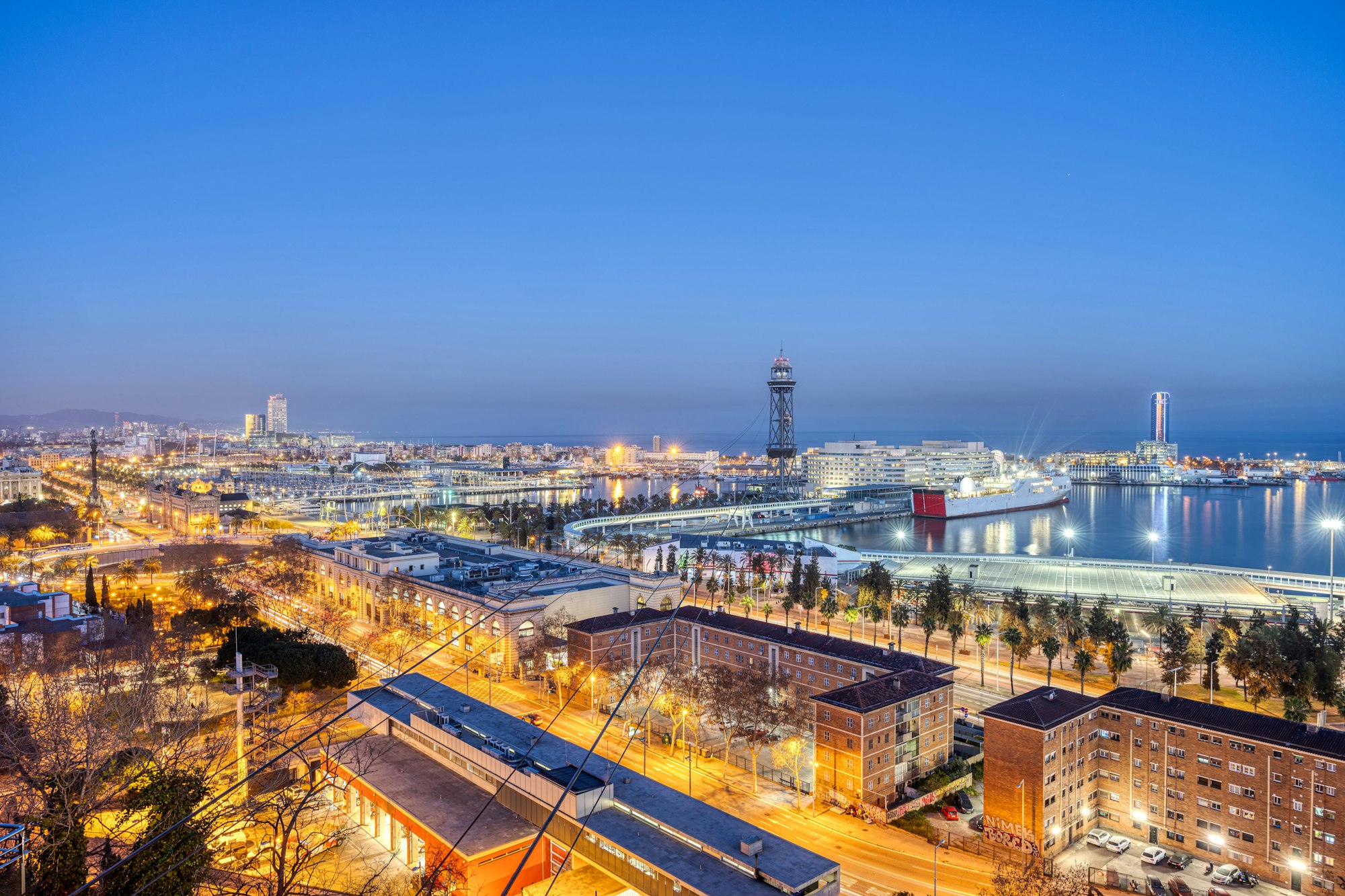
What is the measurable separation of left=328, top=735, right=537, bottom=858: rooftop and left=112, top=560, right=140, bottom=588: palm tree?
11127 mm

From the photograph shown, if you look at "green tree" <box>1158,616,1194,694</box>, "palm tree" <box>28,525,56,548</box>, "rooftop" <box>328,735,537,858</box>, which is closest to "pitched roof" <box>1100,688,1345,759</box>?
"green tree" <box>1158,616,1194,694</box>

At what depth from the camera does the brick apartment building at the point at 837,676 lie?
658 centimetres

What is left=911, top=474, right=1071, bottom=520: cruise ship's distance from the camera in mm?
31453

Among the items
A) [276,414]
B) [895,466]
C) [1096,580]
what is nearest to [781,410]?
[895,466]

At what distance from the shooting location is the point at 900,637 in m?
11.3

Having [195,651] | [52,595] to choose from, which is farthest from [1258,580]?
[52,595]

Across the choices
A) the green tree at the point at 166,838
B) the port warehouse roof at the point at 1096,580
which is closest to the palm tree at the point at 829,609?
the port warehouse roof at the point at 1096,580

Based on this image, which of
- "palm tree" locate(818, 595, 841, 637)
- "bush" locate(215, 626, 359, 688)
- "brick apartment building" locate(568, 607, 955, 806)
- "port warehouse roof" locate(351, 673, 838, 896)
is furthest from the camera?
"palm tree" locate(818, 595, 841, 637)

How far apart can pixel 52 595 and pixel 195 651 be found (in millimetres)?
2417

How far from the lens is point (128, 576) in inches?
589

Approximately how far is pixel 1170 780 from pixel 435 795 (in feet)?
18.1

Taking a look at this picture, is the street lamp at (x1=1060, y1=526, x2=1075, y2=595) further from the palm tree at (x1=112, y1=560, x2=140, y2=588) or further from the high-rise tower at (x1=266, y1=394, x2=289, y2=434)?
the high-rise tower at (x1=266, y1=394, x2=289, y2=434)

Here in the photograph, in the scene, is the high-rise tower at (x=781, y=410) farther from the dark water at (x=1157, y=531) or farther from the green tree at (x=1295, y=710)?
the green tree at (x=1295, y=710)

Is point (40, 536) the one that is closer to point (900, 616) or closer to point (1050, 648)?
point (900, 616)
